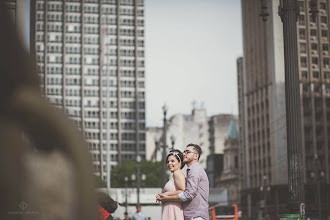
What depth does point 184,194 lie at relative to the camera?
6.93m

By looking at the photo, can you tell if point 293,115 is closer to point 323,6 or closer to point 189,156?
point 189,156

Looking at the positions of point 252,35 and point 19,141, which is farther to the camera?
point 252,35

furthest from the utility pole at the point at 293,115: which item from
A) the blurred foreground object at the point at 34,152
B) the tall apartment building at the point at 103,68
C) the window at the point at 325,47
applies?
the tall apartment building at the point at 103,68

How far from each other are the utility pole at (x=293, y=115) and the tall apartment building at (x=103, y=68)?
130341 mm

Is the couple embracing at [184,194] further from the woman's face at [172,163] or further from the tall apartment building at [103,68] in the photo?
the tall apartment building at [103,68]

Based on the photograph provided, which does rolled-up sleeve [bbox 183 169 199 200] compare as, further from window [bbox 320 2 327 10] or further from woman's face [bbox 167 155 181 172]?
window [bbox 320 2 327 10]

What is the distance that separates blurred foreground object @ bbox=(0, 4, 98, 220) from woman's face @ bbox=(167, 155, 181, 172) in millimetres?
6041

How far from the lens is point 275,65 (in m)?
102

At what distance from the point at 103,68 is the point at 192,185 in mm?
139503

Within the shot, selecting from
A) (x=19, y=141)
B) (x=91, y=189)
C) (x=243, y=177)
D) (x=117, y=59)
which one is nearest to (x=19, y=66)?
(x=19, y=141)

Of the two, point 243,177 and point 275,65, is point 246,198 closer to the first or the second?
point 243,177

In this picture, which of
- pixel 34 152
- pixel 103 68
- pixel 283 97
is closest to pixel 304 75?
pixel 283 97

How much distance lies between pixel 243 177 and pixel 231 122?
1077 inches

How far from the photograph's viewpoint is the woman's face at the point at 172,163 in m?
7.22
